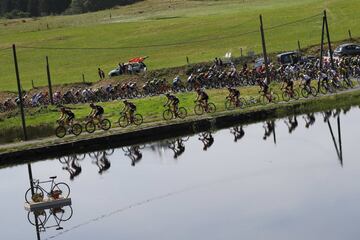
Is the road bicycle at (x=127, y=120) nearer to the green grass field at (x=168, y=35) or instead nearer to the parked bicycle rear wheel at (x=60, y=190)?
the parked bicycle rear wheel at (x=60, y=190)

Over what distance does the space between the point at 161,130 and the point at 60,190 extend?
1392 centimetres

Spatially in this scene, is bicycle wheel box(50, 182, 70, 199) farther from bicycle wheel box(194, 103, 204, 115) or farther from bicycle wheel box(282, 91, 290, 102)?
bicycle wheel box(282, 91, 290, 102)

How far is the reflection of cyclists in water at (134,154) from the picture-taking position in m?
52.8

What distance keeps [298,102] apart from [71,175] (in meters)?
17.5

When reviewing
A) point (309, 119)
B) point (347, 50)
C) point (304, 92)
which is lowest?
point (309, 119)

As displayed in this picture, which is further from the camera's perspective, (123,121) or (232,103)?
(232,103)

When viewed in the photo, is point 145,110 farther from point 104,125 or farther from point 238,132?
point 238,132

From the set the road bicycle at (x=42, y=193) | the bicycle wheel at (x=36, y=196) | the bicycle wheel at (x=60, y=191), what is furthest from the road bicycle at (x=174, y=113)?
the bicycle wheel at (x=36, y=196)

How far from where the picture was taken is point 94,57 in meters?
111

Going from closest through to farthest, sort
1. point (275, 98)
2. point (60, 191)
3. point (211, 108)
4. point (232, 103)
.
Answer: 1. point (60, 191)
2. point (211, 108)
3. point (232, 103)
4. point (275, 98)

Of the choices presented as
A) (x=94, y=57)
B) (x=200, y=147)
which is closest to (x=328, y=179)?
(x=200, y=147)

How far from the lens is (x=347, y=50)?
80.6 meters

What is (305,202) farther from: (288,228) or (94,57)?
(94,57)

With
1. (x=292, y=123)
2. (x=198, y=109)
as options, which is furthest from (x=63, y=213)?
(x=292, y=123)
